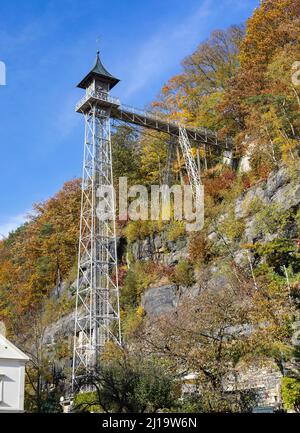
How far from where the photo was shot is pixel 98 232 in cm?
2739

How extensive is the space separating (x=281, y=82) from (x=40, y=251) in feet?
72.2

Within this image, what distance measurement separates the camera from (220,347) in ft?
45.1

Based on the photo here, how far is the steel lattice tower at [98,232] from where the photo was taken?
24.0 m

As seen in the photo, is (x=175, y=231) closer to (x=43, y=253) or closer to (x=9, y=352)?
(x=9, y=352)

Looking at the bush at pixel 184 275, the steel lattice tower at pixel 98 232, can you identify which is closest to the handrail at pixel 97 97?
the steel lattice tower at pixel 98 232

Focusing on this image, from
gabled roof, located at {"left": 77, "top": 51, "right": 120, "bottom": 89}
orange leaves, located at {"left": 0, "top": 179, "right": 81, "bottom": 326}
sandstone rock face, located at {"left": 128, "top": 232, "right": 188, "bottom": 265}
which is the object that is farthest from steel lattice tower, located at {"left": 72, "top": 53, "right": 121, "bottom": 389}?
orange leaves, located at {"left": 0, "top": 179, "right": 81, "bottom": 326}

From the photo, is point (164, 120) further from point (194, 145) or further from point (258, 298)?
point (258, 298)

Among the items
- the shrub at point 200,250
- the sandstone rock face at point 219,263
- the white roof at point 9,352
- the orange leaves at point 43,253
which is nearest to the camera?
the white roof at point 9,352

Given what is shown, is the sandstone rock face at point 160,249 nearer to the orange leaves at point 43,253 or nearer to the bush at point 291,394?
the orange leaves at point 43,253

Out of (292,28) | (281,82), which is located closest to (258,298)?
(281,82)

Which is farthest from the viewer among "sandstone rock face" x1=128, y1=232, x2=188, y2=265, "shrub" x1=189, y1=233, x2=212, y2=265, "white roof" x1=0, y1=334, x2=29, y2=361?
"sandstone rock face" x1=128, y1=232, x2=188, y2=265

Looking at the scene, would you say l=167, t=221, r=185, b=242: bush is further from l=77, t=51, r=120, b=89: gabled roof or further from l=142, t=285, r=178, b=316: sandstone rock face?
l=77, t=51, r=120, b=89: gabled roof

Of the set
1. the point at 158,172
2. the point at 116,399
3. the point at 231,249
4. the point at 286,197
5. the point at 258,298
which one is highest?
the point at 158,172

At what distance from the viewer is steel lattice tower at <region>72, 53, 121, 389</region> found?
78.8 ft
